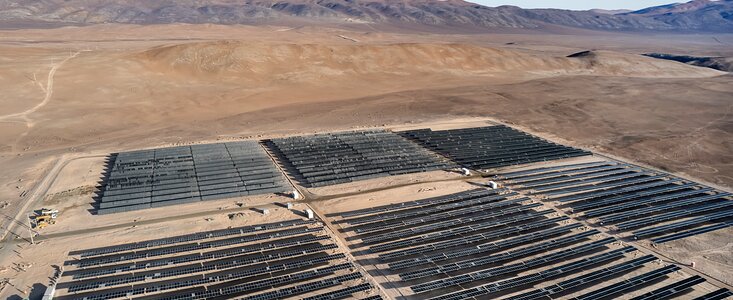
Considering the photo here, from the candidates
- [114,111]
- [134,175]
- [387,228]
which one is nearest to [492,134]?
[387,228]

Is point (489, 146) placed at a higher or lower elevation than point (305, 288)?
higher

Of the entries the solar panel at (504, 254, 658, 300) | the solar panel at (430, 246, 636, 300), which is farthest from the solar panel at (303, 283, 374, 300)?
the solar panel at (504, 254, 658, 300)

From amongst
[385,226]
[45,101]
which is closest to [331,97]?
[45,101]

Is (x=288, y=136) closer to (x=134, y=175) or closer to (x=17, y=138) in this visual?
(x=134, y=175)

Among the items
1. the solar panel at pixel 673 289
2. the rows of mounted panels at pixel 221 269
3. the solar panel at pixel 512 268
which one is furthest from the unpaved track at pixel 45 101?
the solar panel at pixel 673 289

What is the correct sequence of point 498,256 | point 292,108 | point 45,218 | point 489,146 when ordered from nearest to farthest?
point 498,256 → point 45,218 → point 489,146 → point 292,108

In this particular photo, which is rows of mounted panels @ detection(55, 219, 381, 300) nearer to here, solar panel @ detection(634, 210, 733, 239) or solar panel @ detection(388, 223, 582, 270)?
solar panel @ detection(388, 223, 582, 270)

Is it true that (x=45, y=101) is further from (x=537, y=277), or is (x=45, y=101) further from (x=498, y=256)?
(x=537, y=277)
